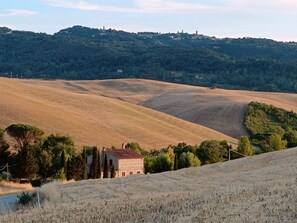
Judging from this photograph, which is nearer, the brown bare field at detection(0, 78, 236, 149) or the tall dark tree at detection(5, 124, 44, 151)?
the tall dark tree at detection(5, 124, 44, 151)

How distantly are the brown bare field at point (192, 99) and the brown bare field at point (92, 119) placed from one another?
9087 millimetres

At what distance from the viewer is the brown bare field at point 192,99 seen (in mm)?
120006

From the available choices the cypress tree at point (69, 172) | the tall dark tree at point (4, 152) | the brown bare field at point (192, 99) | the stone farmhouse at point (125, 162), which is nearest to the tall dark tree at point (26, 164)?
the cypress tree at point (69, 172)

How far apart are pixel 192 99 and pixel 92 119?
161 ft

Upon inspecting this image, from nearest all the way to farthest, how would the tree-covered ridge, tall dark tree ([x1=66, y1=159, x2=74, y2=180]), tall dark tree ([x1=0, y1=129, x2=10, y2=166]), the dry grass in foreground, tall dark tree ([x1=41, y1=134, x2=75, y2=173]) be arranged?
the dry grass in foreground
tall dark tree ([x1=66, y1=159, x2=74, y2=180])
tall dark tree ([x1=41, y1=134, x2=75, y2=173])
tall dark tree ([x1=0, y1=129, x2=10, y2=166])
the tree-covered ridge

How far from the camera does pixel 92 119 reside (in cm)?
9788

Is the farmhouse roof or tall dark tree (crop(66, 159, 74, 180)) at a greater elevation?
tall dark tree (crop(66, 159, 74, 180))

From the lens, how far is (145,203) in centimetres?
2131

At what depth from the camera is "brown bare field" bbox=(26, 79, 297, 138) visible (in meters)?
120

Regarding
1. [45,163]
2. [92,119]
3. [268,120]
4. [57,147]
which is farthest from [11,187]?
[268,120]

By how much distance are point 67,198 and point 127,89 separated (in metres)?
136

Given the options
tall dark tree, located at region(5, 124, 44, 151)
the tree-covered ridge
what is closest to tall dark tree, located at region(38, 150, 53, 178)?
tall dark tree, located at region(5, 124, 44, 151)

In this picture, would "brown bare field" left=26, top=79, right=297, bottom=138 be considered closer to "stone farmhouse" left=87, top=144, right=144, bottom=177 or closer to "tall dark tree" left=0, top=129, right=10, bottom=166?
"stone farmhouse" left=87, top=144, right=144, bottom=177

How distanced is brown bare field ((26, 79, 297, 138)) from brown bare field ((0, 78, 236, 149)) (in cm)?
909
